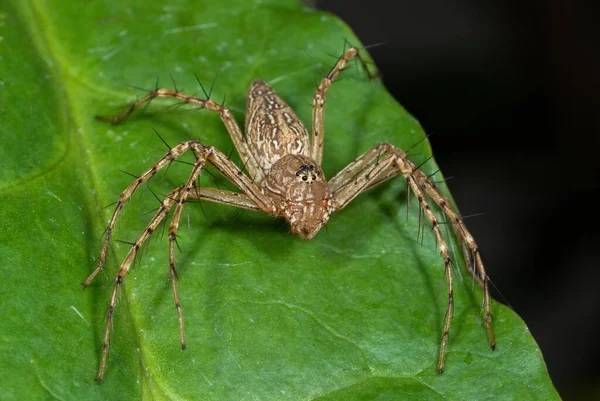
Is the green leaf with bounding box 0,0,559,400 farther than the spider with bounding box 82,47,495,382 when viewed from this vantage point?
No

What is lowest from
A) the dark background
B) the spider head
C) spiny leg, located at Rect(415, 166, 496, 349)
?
the dark background

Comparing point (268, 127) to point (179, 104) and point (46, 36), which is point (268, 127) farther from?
point (46, 36)

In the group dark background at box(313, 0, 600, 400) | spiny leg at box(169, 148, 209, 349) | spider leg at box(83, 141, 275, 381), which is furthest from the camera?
dark background at box(313, 0, 600, 400)

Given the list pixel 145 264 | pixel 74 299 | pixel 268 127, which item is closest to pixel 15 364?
pixel 74 299

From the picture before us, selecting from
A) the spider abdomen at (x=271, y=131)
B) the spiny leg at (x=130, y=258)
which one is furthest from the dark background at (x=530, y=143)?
the spiny leg at (x=130, y=258)

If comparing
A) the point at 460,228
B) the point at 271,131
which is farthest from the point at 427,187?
the point at 271,131

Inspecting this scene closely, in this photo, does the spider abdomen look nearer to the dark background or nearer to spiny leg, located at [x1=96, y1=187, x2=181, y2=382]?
spiny leg, located at [x1=96, y1=187, x2=181, y2=382]

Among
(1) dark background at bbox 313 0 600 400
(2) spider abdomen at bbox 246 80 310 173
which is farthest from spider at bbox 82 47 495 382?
(1) dark background at bbox 313 0 600 400
